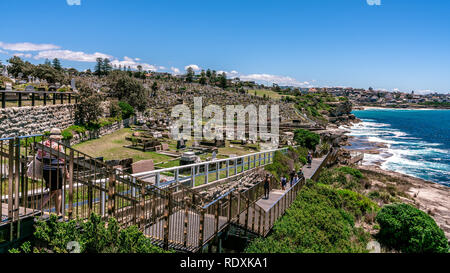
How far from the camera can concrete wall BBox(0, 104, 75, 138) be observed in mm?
18016

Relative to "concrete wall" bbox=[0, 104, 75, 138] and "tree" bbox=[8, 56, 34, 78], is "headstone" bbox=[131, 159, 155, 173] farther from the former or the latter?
"tree" bbox=[8, 56, 34, 78]

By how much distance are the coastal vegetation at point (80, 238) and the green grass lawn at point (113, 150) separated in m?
12.5

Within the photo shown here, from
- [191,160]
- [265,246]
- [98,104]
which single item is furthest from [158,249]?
[98,104]

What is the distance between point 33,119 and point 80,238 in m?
18.7

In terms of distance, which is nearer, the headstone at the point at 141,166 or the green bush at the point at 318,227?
the green bush at the point at 318,227

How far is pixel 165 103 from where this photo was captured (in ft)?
197

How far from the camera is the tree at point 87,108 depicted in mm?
26672

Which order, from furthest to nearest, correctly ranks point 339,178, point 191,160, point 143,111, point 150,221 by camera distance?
1. point 143,111
2. point 339,178
3. point 191,160
4. point 150,221

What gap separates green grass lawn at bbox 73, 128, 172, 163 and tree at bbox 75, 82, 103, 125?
2.27 meters

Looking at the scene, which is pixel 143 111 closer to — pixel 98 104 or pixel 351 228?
pixel 98 104

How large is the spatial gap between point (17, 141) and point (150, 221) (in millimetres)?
3505

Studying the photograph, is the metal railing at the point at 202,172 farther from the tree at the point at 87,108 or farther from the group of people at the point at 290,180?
the tree at the point at 87,108

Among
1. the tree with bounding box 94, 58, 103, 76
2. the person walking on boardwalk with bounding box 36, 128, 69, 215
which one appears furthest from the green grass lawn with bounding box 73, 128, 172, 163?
the tree with bounding box 94, 58, 103, 76

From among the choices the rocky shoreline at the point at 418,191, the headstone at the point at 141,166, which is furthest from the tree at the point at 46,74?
the rocky shoreline at the point at 418,191
